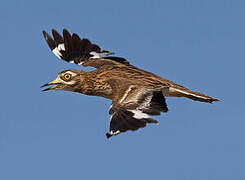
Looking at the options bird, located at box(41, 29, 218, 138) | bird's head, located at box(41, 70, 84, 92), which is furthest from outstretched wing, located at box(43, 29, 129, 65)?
bird's head, located at box(41, 70, 84, 92)

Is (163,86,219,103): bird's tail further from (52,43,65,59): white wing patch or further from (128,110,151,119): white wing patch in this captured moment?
(52,43,65,59): white wing patch

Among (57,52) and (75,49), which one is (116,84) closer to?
(75,49)

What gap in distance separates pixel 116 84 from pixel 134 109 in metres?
1.53

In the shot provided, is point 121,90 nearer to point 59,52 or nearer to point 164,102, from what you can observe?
point 164,102

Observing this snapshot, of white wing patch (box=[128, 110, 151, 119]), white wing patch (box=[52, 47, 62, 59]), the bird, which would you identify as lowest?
white wing patch (box=[128, 110, 151, 119])

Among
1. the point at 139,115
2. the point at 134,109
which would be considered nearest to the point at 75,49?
the point at 134,109

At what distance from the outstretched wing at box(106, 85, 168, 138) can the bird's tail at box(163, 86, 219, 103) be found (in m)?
0.92

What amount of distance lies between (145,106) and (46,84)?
346cm

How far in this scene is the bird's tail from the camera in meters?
11.8

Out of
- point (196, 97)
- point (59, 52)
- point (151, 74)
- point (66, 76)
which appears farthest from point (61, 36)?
point (196, 97)

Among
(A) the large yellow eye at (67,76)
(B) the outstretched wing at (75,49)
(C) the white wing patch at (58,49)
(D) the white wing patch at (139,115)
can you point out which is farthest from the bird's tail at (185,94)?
(C) the white wing patch at (58,49)

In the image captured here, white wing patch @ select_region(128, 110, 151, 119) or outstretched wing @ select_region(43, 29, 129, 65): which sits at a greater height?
outstretched wing @ select_region(43, 29, 129, 65)

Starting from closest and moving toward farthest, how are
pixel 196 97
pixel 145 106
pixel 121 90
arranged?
pixel 145 106
pixel 121 90
pixel 196 97

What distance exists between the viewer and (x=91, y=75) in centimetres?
1270
